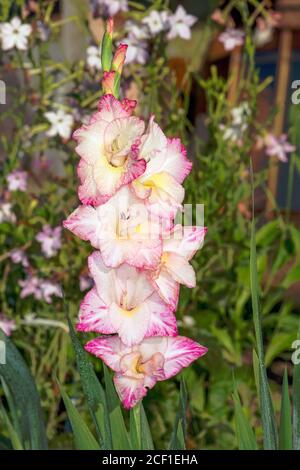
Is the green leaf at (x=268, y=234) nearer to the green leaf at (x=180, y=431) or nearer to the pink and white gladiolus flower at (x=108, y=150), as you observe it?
the green leaf at (x=180, y=431)

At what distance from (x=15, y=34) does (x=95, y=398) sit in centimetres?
140

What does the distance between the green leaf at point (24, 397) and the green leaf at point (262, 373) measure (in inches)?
13.8

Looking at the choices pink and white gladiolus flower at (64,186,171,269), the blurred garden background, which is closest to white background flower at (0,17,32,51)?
the blurred garden background

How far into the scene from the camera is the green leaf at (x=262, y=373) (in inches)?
36.6

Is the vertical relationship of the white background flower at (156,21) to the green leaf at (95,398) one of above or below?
above

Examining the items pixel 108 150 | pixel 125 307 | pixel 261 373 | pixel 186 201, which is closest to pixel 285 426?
pixel 261 373

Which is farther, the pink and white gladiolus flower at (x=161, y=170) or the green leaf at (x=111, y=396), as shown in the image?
the green leaf at (x=111, y=396)

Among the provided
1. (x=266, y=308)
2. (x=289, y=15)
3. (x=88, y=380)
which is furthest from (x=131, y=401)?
(x=289, y=15)

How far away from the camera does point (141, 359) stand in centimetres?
85

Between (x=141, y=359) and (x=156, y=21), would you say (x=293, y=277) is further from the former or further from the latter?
(x=141, y=359)

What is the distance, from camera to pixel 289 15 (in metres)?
3.45

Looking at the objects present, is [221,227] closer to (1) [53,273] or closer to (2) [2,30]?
(1) [53,273]

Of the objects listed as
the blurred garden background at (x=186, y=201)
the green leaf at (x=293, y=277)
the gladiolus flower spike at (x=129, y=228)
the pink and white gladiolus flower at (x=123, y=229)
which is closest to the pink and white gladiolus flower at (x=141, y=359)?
the gladiolus flower spike at (x=129, y=228)

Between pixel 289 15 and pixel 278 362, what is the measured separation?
1.52m
